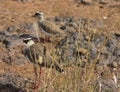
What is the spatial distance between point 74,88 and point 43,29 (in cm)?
245

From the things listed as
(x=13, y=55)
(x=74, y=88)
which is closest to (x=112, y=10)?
(x=13, y=55)

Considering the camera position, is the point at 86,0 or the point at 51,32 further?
the point at 86,0

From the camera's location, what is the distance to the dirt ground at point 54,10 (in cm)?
750

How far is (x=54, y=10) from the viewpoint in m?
8.02

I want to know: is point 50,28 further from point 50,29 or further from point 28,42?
point 28,42

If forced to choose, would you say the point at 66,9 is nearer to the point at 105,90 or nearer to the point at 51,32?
the point at 51,32

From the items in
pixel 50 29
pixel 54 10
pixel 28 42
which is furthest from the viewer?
pixel 54 10

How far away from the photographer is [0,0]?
820 cm

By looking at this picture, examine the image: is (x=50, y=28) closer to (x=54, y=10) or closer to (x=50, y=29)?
(x=50, y=29)

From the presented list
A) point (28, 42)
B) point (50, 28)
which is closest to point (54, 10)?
point (50, 28)

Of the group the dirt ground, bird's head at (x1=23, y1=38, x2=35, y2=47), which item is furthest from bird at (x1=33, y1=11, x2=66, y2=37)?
the dirt ground

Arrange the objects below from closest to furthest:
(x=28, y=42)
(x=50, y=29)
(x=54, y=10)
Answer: (x=28, y=42)
(x=50, y=29)
(x=54, y=10)

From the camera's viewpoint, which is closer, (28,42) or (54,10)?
(28,42)

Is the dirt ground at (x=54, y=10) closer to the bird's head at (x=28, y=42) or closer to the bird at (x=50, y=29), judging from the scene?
the bird at (x=50, y=29)
